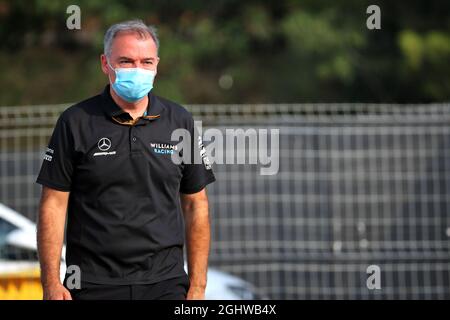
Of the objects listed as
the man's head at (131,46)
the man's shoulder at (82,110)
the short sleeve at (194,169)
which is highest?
the man's head at (131,46)

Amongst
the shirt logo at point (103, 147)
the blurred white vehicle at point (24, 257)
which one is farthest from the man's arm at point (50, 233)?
the blurred white vehicle at point (24, 257)

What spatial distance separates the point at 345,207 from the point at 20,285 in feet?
10.5

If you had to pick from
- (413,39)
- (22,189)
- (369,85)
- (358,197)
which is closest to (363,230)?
(358,197)

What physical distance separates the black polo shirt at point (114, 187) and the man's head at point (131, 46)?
202mm

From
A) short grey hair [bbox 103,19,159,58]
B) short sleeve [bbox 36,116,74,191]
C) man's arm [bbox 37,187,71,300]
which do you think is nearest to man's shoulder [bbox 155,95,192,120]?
short grey hair [bbox 103,19,159,58]

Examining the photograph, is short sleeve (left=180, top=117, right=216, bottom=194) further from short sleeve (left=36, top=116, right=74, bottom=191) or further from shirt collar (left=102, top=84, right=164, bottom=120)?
short sleeve (left=36, top=116, right=74, bottom=191)

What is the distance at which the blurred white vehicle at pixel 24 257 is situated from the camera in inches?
282

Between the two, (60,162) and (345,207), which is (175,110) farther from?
(345,207)

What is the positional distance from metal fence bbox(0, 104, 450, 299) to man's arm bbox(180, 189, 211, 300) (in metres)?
4.13

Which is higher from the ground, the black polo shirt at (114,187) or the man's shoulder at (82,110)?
the man's shoulder at (82,110)

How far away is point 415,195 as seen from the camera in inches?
349

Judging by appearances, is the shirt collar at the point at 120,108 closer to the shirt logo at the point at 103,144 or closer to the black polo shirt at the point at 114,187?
the black polo shirt at the point at 114,187

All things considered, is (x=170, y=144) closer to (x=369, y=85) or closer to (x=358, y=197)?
(x=358, y=197)

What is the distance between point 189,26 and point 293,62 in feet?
8.79
